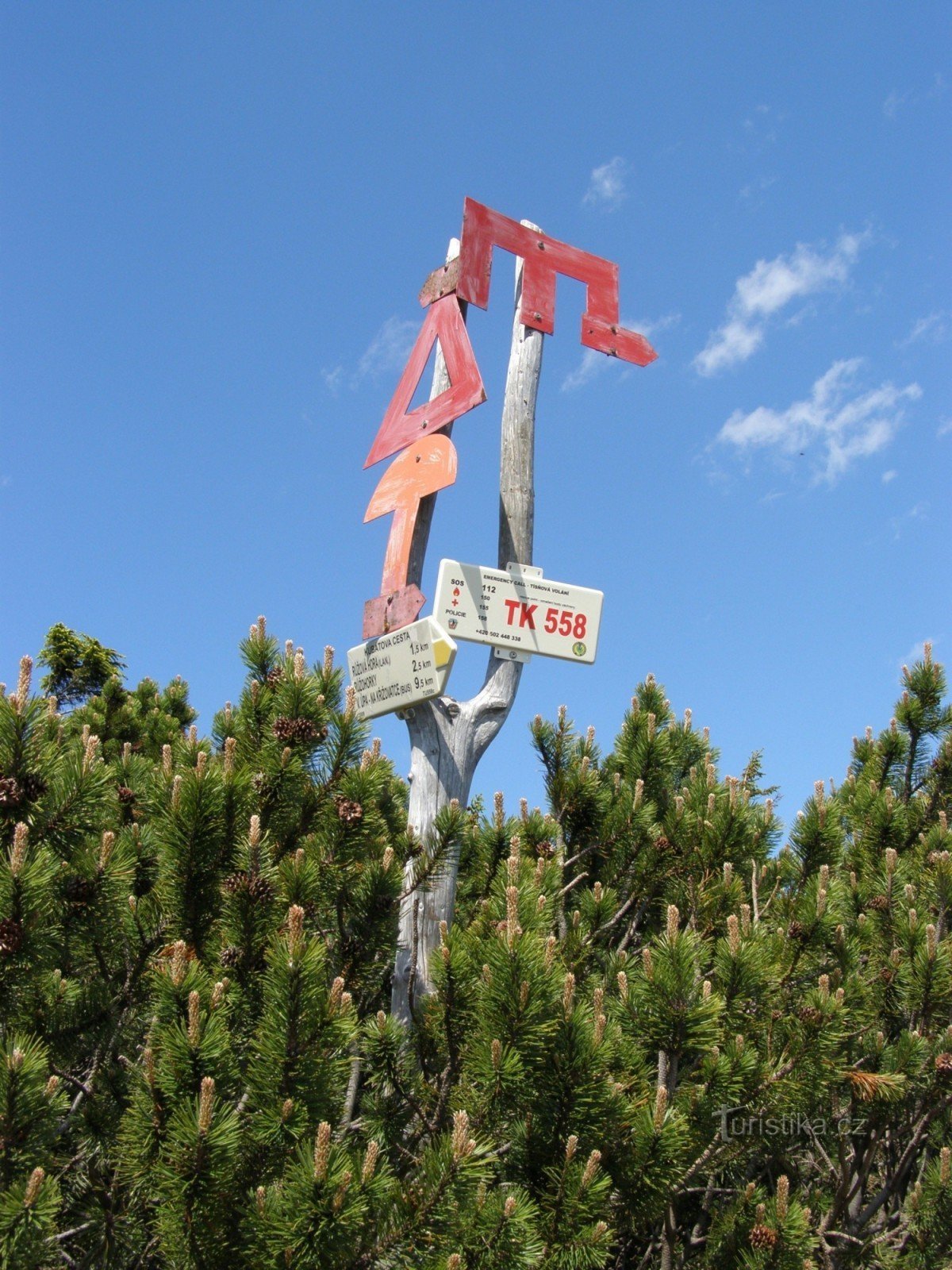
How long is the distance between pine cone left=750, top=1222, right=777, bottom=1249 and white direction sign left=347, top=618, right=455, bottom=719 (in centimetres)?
197

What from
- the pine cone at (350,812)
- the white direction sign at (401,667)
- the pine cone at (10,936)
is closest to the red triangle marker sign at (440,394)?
the white direction sign at (401,667)

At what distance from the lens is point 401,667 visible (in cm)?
372

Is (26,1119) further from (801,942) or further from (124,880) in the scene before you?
(801,942)

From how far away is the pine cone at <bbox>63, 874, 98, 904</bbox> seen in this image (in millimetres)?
2961

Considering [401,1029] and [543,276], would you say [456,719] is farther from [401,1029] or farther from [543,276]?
[543,276]

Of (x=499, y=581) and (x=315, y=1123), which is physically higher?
(x=499, y=581)

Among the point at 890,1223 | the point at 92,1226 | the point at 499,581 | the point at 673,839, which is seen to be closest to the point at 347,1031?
the point at 92,1226

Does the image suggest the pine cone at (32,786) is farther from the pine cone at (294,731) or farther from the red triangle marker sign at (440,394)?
the red triangle marker sign at (440,394)

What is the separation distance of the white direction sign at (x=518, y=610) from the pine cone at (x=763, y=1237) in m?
1.94

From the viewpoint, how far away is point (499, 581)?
393 cm

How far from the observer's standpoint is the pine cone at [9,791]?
9.12 ft

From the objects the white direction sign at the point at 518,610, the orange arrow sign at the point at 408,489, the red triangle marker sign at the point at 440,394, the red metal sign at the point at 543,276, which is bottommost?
the white direction sign at the point at 518,610

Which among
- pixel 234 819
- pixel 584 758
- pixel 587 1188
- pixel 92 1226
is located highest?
pixel 584 758

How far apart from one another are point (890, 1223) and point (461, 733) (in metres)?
2.95
